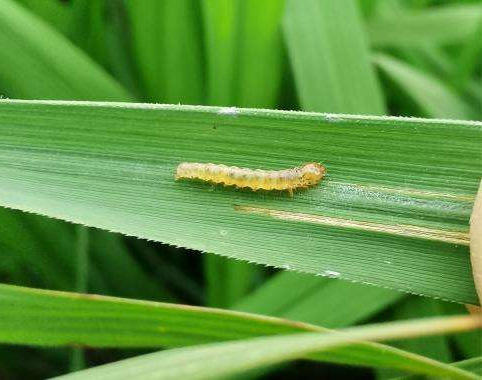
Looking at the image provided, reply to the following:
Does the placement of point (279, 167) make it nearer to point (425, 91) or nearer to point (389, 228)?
point (389, 228)

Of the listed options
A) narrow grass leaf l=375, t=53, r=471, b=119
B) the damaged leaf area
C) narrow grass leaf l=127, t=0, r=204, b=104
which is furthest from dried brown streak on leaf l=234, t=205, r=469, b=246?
narrow grass leaf l=375, t=53, r=471, b=119

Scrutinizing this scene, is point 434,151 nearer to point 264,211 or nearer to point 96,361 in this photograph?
point 264,211

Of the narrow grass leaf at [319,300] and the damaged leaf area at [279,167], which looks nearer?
the damaged leaf area at [279,167]

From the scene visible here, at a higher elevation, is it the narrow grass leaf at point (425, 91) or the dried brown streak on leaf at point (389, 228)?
the narrow grass leaf at point (425, 91)

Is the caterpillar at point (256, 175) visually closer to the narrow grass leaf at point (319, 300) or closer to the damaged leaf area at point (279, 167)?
the damaged leaf area at point (279, 167)

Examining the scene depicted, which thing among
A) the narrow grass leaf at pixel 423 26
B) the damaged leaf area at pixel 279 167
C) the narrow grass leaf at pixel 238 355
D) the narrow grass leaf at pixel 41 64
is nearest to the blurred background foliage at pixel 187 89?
the narrow grass leaf at pixel 41 64

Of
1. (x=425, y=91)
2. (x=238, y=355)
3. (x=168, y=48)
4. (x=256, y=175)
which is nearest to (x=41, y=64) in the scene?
(x=168, y=48)

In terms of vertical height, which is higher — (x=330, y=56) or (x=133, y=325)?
(x=330, y=56)

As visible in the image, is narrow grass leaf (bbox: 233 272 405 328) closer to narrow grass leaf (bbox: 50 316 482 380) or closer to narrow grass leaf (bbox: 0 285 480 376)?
narrow grass leaf (bbox: 0 285 480 376)
